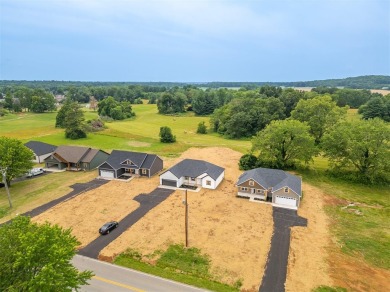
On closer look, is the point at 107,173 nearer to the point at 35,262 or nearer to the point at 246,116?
the point at 35,262

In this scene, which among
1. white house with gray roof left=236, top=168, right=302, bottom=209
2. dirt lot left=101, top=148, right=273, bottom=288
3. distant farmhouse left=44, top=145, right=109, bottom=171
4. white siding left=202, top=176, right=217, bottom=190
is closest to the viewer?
dirt lot left=101, top=148, right=273, bottom=288

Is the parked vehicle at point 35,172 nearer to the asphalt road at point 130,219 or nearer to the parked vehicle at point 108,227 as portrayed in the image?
the asphalt road at point 130,219

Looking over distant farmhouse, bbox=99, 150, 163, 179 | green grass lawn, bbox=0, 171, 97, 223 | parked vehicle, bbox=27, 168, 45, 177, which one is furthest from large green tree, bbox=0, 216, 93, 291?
parked vehicle, bbox=27, 168, 45, 177

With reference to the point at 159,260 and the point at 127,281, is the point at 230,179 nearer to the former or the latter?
the point at 159,260

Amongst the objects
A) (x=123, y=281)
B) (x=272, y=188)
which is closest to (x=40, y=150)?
(x=123, y=281)

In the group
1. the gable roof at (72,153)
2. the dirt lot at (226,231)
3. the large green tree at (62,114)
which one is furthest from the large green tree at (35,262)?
the large green tree at (62,114)

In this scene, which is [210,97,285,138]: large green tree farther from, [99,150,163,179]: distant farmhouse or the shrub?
[99,150,163,179]: distant farmhouse

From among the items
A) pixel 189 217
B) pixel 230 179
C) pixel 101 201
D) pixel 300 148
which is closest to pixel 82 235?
pixel 101 201
